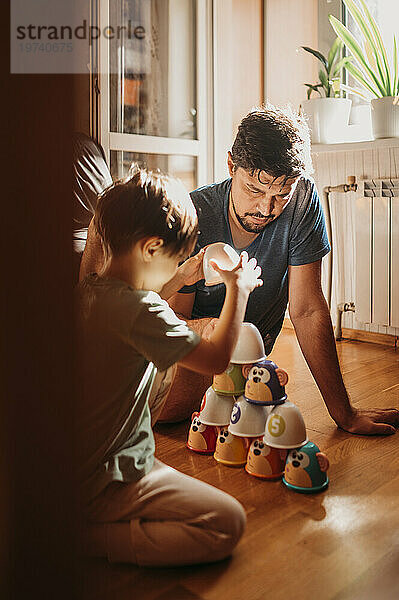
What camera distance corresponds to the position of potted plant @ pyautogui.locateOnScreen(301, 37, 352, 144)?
1.98 m

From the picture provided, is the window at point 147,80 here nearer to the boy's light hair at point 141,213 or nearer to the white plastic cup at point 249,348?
the boy's light hair at point 141,213

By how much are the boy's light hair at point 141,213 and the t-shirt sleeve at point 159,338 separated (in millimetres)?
71

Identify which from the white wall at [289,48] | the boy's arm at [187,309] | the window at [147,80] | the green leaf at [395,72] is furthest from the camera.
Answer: the white wall at [289,48]

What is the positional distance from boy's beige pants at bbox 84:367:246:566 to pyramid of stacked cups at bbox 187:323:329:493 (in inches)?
9.5

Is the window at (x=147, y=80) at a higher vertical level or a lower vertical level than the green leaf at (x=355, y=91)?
lower

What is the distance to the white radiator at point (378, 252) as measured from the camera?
76.6 inches

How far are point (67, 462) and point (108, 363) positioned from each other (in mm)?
219

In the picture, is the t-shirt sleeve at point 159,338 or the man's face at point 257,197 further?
the man's face at point 257,197

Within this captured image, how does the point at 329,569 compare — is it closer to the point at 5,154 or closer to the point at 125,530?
the point at 125,530

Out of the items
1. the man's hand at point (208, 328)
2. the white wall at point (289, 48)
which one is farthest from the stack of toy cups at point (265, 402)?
the white wall at point (289, 48)

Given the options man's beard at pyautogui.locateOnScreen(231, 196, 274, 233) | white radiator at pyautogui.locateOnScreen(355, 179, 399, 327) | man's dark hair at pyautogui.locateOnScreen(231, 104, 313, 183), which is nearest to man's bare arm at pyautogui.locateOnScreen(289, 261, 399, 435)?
man's beard at pyautogui.locateOnScreen(231, 196, 274, 233)

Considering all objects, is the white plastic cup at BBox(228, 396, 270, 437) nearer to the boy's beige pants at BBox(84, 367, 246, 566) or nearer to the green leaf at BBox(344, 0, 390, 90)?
the boy's beige pants at BBox(84, 367, 246, 566)

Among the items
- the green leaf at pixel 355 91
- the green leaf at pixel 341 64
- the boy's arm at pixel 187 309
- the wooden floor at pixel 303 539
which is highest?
the green leaf at pixel 341 64

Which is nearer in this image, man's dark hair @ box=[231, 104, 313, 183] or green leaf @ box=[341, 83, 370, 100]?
man's dark hair @ box=[231, 104, 313, 183]
